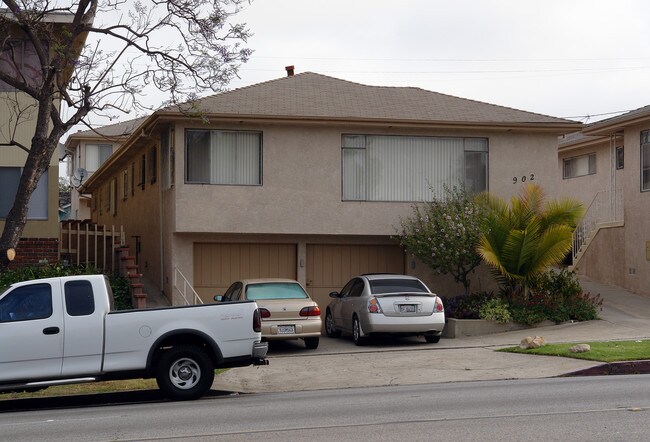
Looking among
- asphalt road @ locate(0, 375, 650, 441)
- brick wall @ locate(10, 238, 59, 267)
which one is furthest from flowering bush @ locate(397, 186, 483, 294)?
brick wall @ locate(10, 238, 59, 267)

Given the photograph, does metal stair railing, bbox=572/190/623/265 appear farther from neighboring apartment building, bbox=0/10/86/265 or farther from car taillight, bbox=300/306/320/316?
neighboring apartment building, bbox=0/10/86/265

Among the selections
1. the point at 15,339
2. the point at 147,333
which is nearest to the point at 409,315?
the point at 147,333

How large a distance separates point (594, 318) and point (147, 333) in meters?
12.5

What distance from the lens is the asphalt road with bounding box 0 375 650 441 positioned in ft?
31.9

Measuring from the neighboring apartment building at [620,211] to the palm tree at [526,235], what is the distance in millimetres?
4091

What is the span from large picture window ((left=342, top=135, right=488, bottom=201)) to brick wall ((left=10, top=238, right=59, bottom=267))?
726 centimetres

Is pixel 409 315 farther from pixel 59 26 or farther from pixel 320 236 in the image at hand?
pixel 59 26

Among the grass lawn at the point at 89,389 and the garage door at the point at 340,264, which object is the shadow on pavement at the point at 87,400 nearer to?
the grass lawn at the point at 89,389

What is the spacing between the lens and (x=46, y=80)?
18.4m

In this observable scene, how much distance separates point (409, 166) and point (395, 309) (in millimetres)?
5689

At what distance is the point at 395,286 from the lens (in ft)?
66.7

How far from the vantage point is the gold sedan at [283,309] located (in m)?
18.7

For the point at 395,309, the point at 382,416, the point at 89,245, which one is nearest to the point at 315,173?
the point at 395,309

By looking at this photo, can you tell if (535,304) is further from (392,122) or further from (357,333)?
(392,122)
